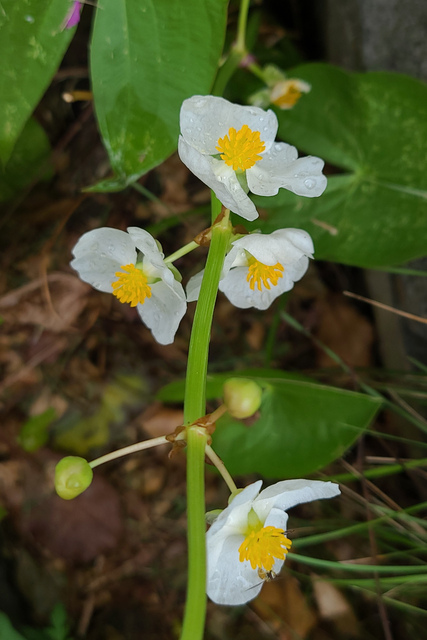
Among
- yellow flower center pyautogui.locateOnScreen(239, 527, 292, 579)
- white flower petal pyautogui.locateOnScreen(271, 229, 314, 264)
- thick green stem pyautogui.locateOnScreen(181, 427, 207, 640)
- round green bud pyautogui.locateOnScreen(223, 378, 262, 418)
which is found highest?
white flower petal pyautogui.locateOnScreen(271, 229, 314, 264)

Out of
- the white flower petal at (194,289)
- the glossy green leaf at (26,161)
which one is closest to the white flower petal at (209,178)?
the white flower petal at (194,289)

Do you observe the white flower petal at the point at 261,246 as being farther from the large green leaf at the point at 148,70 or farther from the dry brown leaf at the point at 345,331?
the dry brown leaf at the point at 345,331

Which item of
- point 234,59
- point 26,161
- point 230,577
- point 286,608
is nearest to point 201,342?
point 230,577

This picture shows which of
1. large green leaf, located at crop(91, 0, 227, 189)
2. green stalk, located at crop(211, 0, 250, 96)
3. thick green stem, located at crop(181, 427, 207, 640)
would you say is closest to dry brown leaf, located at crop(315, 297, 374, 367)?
green stalk, located at crop(211, 0, 250, 96)

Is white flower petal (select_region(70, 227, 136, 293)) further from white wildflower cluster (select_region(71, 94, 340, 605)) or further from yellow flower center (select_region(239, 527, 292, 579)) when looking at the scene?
yellow flower center (select_region(239, 527, 292, 579))

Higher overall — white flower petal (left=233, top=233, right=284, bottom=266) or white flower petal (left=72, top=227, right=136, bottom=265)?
white flower petal (left=233, top=233, right=284, bottom=266)

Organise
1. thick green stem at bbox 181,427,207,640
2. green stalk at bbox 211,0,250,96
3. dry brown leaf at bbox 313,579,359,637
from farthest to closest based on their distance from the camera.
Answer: dry brown leaf at bbox 313,579,359,637 → green stalk at bbox 211,0,250,96 → thick green stem at bbox 181,427,207,640
